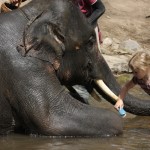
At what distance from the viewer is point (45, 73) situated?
23.5 feet

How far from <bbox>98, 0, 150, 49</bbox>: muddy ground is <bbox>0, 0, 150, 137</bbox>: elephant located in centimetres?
535

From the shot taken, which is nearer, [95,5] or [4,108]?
[4,108]

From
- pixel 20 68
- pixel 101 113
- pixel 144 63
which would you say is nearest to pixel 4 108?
pixel 20 68

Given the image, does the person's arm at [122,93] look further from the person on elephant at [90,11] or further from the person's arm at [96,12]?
the person's arm at [96,12]

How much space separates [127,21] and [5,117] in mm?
7846

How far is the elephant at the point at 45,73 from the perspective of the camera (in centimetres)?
696

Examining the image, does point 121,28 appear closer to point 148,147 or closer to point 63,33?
point 63,33

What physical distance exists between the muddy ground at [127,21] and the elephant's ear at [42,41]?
5.52 metres

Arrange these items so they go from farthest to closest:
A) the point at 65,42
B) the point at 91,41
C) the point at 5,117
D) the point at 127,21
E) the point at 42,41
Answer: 1. the point at 127,21
2. the point at 91,41
3. the point at 65,42
4. the point at 42,41
5. the point at 5,117

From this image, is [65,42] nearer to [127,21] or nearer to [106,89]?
[106,89]

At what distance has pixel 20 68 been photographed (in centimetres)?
705

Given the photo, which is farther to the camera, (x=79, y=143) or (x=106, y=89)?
(x=106, y=89)

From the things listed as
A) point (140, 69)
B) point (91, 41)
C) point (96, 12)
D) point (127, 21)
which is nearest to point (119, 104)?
point (140, 69)

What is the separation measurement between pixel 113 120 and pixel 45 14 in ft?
4.52
